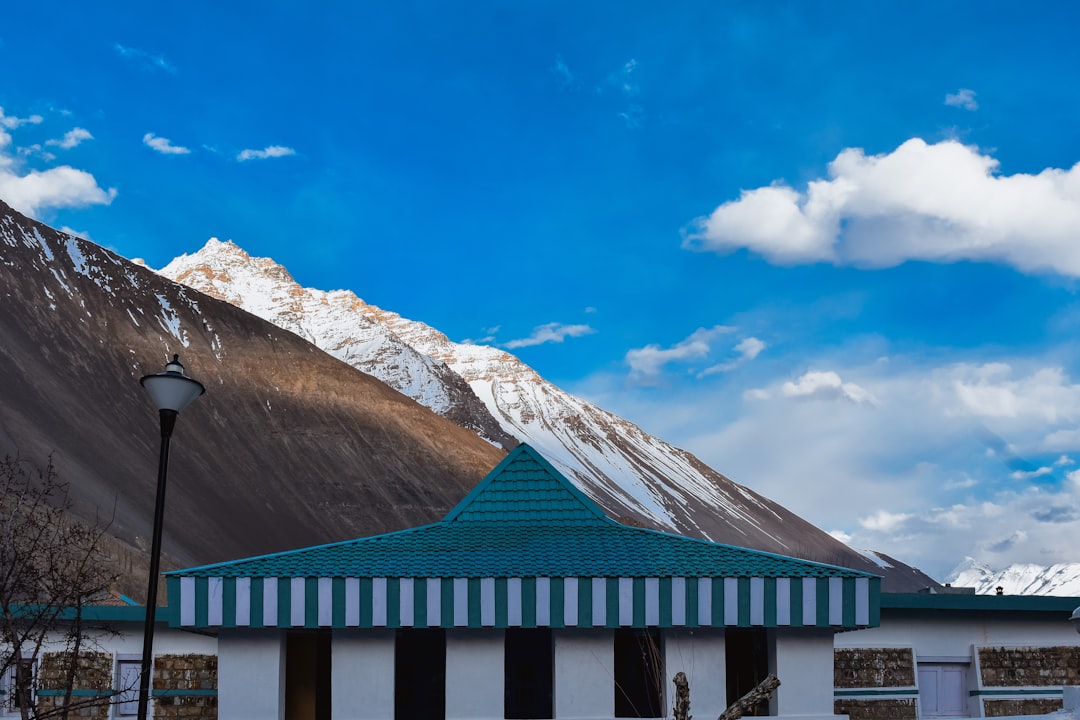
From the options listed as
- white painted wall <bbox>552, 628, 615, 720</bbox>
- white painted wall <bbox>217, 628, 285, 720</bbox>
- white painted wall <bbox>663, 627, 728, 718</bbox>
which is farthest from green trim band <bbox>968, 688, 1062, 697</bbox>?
white painted wall <bbox>217, 628, 285, 720</bbox>

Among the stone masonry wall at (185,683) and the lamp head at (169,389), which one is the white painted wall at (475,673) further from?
the lamp head at (169,389)

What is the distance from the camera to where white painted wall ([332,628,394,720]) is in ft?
68.1

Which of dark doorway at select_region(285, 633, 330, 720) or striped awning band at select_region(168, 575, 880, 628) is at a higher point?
striped awning band at select_region(168, 575, 880, 628)

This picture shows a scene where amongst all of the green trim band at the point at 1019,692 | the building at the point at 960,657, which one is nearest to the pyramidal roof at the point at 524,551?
the building at the point at 960,657

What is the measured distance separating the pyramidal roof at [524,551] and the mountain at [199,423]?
185ft

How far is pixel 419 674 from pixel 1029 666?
12.0 m

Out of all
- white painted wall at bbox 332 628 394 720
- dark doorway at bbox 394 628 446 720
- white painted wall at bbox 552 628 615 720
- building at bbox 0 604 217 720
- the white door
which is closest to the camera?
white painted wall at bbox 332 628 394 720

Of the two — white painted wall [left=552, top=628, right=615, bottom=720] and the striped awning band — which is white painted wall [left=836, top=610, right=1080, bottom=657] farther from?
white painted wall [left=552, top=628, right=615, bottom=720]

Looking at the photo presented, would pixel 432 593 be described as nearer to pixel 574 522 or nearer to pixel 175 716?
pixel 574 522

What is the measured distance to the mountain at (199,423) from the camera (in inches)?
3642

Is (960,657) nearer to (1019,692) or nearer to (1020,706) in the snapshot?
(1019,692)

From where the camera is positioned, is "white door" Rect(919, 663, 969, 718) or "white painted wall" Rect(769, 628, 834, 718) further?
"white door" Rect(919, 663, 969, 718)

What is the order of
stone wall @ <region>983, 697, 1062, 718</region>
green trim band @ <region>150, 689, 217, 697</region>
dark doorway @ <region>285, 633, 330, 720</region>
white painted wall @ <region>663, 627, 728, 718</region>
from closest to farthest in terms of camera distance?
white painted wall @ <region>663, 627, 728, 718</region> → green trim band @ <region>150, 689, 217, 697</region> → stone wall @ <region>983, 697, 1062, 718</region> → dark doorway @ <region>285, 633, 330, 720</region>

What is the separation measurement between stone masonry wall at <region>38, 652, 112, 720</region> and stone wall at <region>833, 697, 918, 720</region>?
13.1 m
